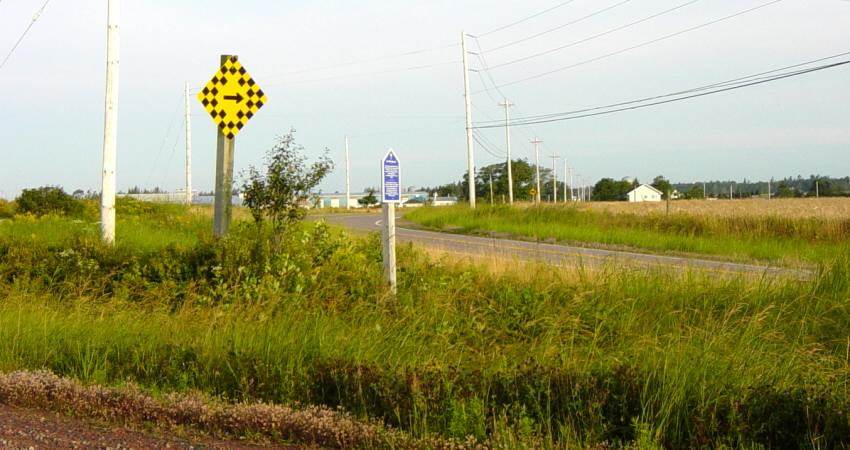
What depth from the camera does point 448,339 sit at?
798 centimetres

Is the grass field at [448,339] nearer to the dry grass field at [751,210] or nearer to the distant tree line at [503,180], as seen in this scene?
the dry grass field at [751,210]

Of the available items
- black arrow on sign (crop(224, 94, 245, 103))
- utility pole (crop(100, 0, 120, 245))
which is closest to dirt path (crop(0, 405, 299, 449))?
black arrow on sign (crop(224, 94, 245, 103))

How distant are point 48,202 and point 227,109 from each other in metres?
17.2

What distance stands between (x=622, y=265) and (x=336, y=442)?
6831 millimetres

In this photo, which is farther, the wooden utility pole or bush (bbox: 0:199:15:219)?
A: bush (bbox: 0:199:15:219)

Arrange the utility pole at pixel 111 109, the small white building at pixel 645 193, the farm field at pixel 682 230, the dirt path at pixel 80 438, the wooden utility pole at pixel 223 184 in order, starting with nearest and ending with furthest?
the dirt path at pixel 80 438 < the wooden utility pole at pixel 223 184 < the utility pole at pixel 111 109 < the farm field at pixel 682 230 < the small white building at pixel 645 193

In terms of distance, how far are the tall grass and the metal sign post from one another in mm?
10708

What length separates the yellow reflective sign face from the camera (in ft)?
40.4

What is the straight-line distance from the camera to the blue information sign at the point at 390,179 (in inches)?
367

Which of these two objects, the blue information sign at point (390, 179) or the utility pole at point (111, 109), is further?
the utility pole at point (111, 109)

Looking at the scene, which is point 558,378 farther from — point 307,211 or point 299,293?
point 307,211

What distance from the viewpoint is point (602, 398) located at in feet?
18.3

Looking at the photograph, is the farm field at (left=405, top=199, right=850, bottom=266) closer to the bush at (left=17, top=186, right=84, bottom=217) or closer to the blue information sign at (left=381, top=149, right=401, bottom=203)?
the blue information sign at (left=381, top=149, right=401, bottom=203)

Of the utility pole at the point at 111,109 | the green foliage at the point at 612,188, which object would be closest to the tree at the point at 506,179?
the green foliage at the point at 612,188
